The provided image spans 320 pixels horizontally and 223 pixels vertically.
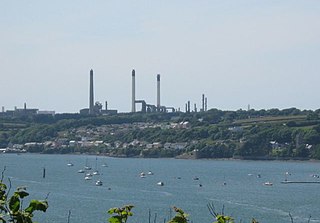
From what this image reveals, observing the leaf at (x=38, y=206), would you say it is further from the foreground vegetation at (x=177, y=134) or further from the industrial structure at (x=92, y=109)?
the industrial structure at (x=92, y=109)

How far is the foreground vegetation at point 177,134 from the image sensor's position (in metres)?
111

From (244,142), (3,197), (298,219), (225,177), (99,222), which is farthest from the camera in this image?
(244,142)

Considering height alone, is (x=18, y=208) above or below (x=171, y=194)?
above

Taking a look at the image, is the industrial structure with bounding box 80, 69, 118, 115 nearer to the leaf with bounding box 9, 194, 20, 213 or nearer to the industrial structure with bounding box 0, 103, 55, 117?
the industrial structure with bounding box 0, 103, 55, 117

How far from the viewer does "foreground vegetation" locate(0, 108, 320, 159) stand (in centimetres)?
11147

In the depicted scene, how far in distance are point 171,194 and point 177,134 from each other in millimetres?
71458

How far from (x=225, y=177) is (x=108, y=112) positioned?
95745 millimetres

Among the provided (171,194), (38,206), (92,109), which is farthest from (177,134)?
(38,206)

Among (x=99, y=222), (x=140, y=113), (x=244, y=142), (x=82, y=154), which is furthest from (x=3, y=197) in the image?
(x=140, y=113)

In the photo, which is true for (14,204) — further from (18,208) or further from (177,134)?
(177,134)

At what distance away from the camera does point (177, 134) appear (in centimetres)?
12794

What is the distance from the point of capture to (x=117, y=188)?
6197cm

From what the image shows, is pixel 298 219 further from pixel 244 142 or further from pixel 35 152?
pixel 35 152

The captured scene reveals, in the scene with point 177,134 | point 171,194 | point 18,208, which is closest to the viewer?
point 18,208
